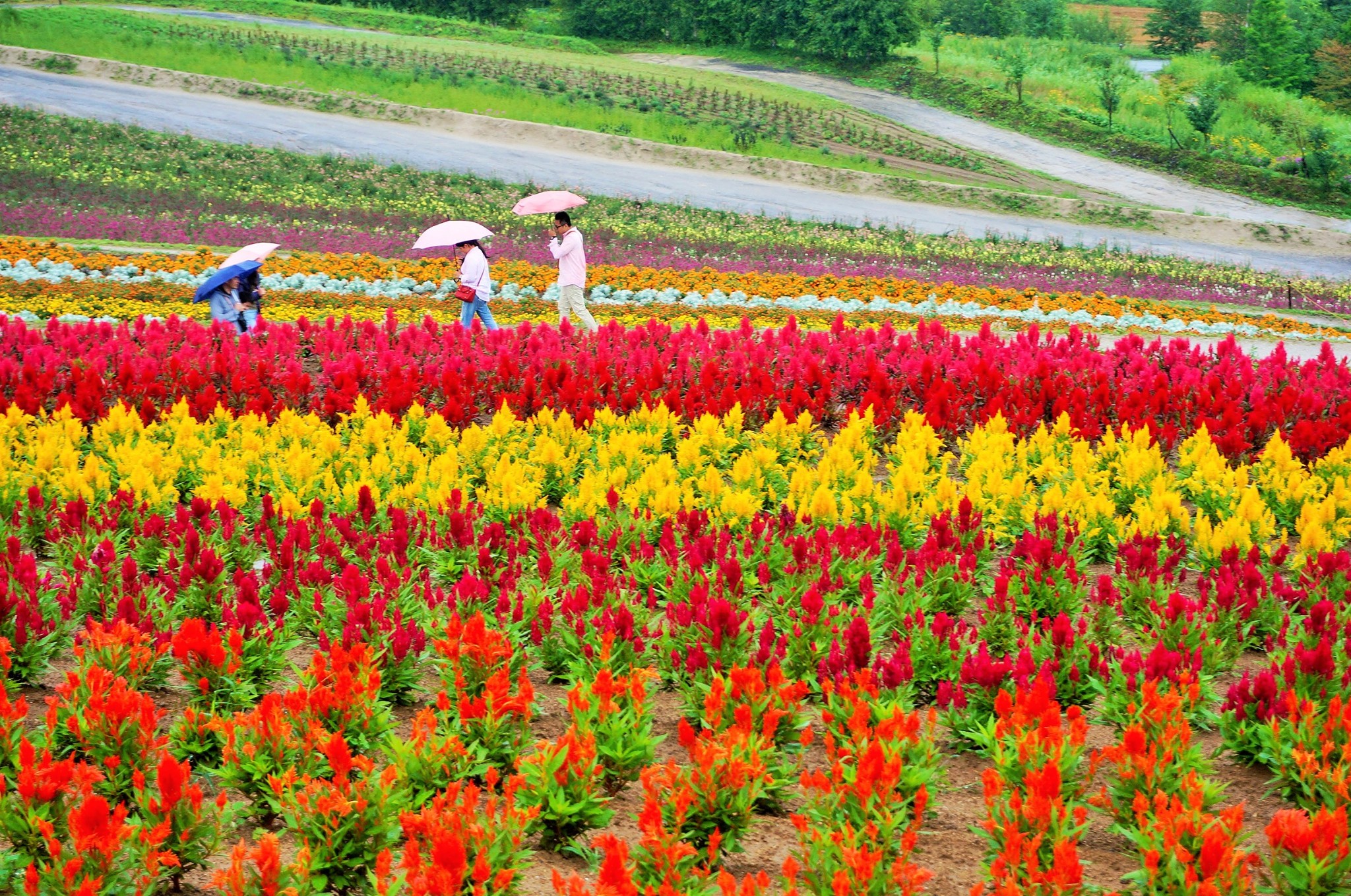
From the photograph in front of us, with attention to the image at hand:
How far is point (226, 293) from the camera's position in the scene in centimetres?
1054

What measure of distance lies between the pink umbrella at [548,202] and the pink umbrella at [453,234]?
1.98ft

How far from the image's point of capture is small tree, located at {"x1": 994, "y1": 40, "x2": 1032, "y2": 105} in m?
43.3

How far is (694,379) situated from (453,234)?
3.77m

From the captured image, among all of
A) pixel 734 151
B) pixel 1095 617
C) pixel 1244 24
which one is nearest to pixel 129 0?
pixel 734 151

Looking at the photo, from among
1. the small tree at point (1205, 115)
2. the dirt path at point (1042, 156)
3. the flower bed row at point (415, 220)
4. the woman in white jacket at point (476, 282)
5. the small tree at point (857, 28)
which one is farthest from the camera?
the small tree at point (857, 28)

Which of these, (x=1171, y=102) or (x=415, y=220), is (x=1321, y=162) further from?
(x=415, y=220)

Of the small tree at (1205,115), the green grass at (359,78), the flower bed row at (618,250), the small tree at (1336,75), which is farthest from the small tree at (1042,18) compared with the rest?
the flower bed row at (618,250)

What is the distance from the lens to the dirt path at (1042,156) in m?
32.4

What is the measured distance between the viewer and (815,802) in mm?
3480

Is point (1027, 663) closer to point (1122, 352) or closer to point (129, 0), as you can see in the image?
point (1122, 352)

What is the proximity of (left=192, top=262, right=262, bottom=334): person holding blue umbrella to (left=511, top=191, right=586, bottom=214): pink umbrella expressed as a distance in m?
2.78

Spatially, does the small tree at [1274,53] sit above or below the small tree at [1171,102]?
above

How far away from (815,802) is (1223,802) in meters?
1.41

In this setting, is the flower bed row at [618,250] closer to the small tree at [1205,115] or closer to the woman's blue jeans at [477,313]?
the woman's blue jeans at [477,313]
